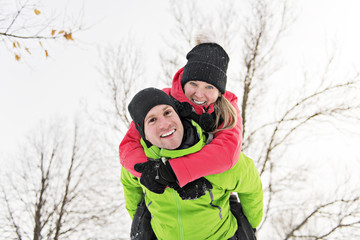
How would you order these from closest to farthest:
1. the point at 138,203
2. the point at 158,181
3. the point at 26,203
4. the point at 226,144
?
1. the point at 158,181
2. the point at 226,144
3. the point at 138,203
4. the point at 26,203

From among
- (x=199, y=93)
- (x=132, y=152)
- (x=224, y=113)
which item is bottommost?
(x=132, y=152)


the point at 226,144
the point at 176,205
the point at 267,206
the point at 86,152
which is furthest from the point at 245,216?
the point at 86,152

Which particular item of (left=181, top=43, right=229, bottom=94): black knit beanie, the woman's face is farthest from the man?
(left=181, top=43, right=229, bottom=94): black knit beanie

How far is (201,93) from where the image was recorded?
8.75ft

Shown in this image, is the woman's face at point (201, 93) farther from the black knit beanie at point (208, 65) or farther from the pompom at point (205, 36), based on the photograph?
the pompom at point (205, 36)

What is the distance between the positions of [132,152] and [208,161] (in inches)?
29.9

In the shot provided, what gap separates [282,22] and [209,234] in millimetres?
6249

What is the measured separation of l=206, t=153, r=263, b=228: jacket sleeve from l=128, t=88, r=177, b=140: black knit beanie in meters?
0.75

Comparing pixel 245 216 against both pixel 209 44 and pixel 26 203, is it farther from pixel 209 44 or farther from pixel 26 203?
pixel 26 203

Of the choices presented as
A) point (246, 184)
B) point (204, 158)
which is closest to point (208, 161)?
point (204, 158)

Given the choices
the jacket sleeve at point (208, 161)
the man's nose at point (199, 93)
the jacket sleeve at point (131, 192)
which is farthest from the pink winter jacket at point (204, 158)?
the man's nose at point (199, 93)

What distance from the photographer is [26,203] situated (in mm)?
9039

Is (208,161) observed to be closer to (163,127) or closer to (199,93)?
(163,127)

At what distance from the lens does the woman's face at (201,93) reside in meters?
2.63
